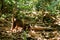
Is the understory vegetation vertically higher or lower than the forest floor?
higher

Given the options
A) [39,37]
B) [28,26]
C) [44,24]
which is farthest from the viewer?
[44,24]

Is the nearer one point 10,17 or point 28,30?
point 28,30

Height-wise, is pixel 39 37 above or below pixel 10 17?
below

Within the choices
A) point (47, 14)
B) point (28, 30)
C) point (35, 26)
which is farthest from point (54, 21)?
point (28, 30)

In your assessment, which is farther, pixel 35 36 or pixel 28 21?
pixel 28 21

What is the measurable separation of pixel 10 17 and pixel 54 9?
153 cm

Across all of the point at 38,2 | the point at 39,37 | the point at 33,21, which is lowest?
the point at 39,37

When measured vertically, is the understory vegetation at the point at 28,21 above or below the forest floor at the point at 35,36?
above

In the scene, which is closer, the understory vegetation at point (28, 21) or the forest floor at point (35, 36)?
the forest floor at point (35, 36)

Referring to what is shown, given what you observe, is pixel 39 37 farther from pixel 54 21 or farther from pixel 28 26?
pixel 54 21

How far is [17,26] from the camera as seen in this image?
381 cm

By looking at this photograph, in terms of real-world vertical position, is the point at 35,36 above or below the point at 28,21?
below

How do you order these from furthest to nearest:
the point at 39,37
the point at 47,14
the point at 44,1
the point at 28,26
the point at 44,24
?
the point at 44,1 → the point at 47,14 → the point at 44,24 → the point at 28,26 → the point at 39,37

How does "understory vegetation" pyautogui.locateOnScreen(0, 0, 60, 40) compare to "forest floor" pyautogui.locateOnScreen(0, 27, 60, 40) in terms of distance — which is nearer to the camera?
"forest floor" pyautogui.locateOnScreen(0, 27, 60, 40)
